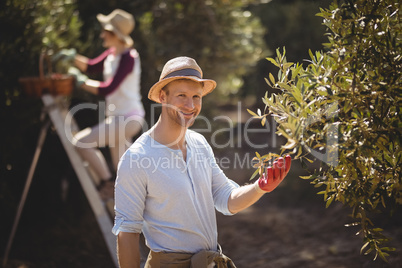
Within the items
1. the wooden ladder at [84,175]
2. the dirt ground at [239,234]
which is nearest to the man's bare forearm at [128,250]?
the wooden ladder at [84,175]

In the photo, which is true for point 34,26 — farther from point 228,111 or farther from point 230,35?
point 228,111

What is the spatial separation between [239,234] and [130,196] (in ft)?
14.8

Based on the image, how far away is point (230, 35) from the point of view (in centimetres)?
828

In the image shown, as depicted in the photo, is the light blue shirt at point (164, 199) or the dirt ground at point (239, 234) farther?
the dirt ground at point (239, 234)

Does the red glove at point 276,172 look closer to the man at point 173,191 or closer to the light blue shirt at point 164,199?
the man at point 173,191

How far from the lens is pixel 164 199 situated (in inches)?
98.6

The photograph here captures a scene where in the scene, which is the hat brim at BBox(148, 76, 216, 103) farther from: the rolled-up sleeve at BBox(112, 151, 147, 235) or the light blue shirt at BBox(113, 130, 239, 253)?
the rolled-up sleeve at BBox(112, 151, 147, 235)

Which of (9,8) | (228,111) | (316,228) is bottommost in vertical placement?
(228,111)

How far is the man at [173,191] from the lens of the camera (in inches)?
95.8

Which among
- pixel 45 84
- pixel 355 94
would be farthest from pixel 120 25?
pixel 355 94

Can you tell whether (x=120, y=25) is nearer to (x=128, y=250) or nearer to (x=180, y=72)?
(x=180, y=72)

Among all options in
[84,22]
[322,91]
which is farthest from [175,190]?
[84,22]

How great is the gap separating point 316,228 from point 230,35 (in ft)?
12.5

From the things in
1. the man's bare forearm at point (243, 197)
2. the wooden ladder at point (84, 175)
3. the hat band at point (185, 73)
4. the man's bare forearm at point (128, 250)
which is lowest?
the wooden ladder at point (84, 175)
